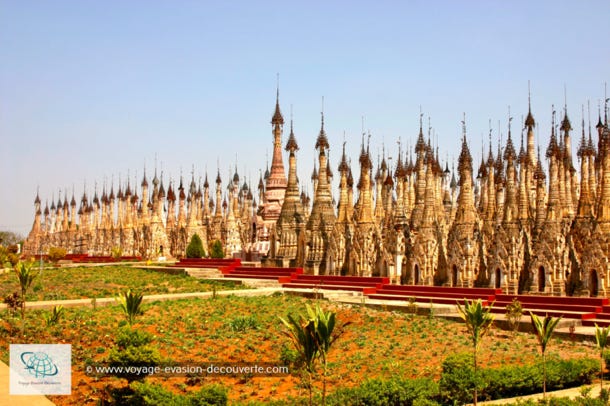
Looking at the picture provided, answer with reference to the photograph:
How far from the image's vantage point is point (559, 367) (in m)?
16.0

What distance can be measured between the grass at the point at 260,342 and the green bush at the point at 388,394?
256 centimetres

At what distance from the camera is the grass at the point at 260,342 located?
17.5 m

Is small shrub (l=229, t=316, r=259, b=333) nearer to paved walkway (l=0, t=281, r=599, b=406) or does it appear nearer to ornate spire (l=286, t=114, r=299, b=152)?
paved walkway (l=0, t=281, r=599, b=406)

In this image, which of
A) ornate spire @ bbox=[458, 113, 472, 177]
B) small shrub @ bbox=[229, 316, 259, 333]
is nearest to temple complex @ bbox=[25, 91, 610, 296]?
ornate spire @ bbox=[458, 113, 472, 177]

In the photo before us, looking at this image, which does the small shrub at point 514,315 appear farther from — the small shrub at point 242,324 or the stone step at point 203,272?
the stone step at point 203,272

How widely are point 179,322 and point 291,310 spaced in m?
4.47

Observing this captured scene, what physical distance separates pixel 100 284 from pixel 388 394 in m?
24.8

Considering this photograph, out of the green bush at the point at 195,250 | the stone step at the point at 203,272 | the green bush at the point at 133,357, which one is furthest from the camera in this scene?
the green bush at the point at 195,250

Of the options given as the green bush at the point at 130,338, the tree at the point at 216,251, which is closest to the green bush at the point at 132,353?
the green bush at the point at 130,338

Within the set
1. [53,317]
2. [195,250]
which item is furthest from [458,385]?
[195,250]

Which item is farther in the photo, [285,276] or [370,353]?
[285,276]

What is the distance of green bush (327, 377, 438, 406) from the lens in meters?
13.9

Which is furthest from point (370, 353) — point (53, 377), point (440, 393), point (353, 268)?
point (353, 268)

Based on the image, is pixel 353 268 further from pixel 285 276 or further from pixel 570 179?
pixel 570 179
